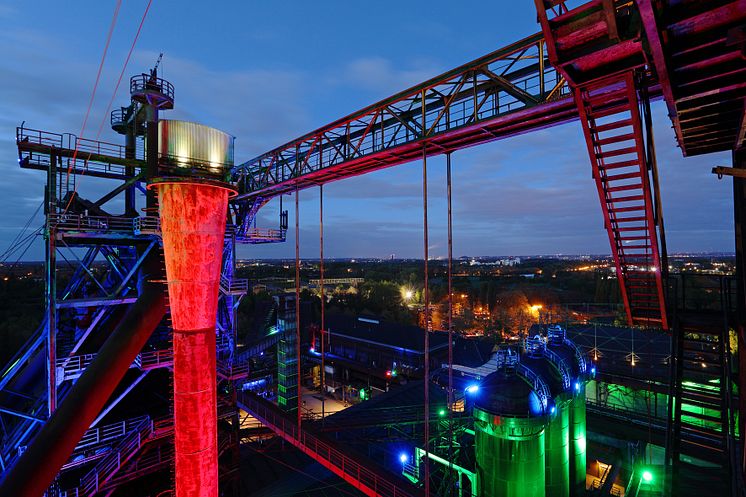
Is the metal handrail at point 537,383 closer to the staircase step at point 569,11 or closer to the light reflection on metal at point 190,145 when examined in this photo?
the staircase step at point 569,11

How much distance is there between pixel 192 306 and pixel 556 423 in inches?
550

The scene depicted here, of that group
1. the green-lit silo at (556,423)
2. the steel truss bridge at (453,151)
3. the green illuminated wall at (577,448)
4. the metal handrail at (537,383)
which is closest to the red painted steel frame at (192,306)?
the steel truss bridge at (453,151)

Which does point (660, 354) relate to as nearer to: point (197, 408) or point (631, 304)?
point (631, 304)

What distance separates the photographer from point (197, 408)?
7277mm

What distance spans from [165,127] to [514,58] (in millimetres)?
15192

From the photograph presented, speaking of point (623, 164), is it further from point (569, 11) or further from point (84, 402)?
point (84, 402)

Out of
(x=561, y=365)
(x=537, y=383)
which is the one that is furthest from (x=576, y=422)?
(x=537, y=383)

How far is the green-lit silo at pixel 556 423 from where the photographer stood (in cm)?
1346

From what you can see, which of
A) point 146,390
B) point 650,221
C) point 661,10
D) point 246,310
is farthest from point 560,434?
point 246,310

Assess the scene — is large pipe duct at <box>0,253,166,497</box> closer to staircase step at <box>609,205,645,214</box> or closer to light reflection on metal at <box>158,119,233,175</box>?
light reflection on metal at <box>158,119,233,175</box>

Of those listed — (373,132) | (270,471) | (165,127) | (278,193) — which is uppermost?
(165,127)

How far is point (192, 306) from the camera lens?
718 cm

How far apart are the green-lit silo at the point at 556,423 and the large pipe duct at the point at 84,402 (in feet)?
47.4

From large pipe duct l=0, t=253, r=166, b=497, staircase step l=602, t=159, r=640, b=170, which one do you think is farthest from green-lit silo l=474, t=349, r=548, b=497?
large pipe duct l=0, t=253, r=166, b=497
